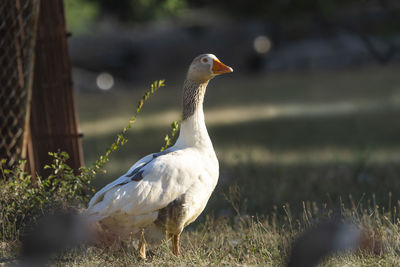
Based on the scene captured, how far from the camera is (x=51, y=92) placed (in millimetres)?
6168

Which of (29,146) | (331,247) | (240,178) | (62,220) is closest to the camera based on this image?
(331,247)

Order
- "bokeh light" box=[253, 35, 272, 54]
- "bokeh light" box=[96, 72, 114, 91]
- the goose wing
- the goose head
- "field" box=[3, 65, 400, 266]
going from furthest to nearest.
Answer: "bokeh light" box=[253, 35, 272, 54] → "bokeh light" box=[96, 72, 114, 91] → the goose head → "field" box=[3, 65, 400, 266] → the goose wing

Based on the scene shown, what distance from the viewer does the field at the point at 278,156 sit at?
15.7 ft

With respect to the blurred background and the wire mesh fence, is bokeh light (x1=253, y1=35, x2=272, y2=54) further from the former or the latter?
the wire mesh fence

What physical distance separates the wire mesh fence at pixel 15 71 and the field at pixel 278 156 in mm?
1683

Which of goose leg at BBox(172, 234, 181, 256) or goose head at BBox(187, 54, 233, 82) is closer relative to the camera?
goose leg at BBox(172, 234, 181, 256)

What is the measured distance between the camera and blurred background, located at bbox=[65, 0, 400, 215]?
27.1ft

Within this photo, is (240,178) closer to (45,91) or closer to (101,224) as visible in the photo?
(45,91)

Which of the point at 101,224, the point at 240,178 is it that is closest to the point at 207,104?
the point at 240,178

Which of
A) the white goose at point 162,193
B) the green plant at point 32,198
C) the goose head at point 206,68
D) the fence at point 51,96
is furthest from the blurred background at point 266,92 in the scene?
the fence at point 51,96

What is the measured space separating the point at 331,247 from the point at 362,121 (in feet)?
39.8

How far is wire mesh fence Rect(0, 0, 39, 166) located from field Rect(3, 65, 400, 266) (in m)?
1.68

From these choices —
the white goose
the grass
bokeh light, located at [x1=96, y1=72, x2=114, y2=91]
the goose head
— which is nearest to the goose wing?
the white goose

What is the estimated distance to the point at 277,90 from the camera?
22297mm
